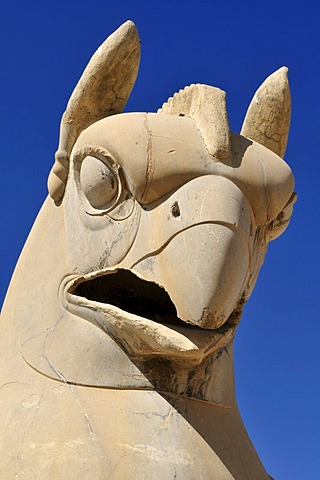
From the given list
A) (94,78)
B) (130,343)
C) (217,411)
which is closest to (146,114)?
(94,78)

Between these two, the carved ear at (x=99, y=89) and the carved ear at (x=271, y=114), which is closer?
the carved ear at (x=99, y=89)

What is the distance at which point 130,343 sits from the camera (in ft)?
13.4

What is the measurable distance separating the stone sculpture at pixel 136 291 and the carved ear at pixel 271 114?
22cm

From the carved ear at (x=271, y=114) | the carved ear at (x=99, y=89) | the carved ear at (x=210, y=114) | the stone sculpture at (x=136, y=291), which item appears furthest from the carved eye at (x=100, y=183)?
the carved ear at (x=271, y=114)

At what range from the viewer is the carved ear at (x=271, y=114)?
4.73 m

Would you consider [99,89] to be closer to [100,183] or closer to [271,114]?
[100,183]

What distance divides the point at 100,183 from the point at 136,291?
0.59m

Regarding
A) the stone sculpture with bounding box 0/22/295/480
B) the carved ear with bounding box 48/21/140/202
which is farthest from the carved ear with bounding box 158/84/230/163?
the carved ear with bounding box 48/21/140/202

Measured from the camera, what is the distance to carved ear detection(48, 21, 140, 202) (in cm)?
450

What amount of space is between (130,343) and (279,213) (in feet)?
3.33

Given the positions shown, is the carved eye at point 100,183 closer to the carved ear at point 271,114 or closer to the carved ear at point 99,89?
the carved ear at point 99,89

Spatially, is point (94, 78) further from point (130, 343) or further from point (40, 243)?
point (130, 343)

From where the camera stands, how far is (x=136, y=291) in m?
4.49

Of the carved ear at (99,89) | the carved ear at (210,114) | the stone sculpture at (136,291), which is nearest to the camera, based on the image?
the stone sculpture at (136,291)
